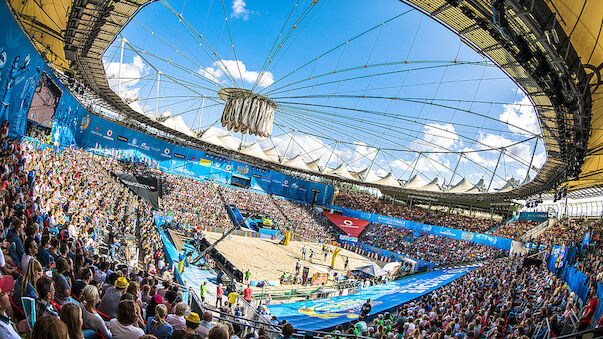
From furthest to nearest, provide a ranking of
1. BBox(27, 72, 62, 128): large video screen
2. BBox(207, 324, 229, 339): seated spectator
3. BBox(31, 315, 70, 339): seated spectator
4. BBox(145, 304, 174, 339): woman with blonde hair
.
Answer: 1. BBox(27, 72, 62, 128): large video screen
2. BBox(145, 304, 174, 339): woman with blonde hair
3. BBox(207, 324, 229, 339): seated spectator
4. BBox(31, 315, 70, 339): seated spectator

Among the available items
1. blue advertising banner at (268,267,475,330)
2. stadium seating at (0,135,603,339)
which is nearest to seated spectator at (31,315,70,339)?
stadium seating at (0,135,603,339)

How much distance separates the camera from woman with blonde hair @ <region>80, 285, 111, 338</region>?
13.8ft

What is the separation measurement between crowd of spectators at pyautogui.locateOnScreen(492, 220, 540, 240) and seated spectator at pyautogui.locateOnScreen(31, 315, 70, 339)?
4877cm

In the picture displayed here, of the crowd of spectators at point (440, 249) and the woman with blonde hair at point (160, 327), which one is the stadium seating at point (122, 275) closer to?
the woman with blonde hair at point (160, 327)

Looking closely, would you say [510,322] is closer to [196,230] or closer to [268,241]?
[196,230]

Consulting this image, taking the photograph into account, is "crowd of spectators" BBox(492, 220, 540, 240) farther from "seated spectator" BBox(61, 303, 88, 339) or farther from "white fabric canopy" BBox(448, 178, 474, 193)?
"seated spectator" BBox(61, 303, 88, 339)

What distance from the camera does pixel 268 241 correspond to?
4212 cm

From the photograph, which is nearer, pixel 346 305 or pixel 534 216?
pixel 346 305

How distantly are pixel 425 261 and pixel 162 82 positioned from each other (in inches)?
1324

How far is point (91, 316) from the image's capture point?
4223 mm

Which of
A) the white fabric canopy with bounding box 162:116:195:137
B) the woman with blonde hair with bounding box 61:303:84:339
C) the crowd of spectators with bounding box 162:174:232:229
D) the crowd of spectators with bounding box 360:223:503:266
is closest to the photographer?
the woman with blonde hair with bounding box 61:303:84:339

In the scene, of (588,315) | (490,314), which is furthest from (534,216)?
(588,315)

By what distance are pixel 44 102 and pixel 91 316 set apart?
22044mm

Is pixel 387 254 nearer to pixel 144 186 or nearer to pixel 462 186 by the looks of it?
pixel 462 186
